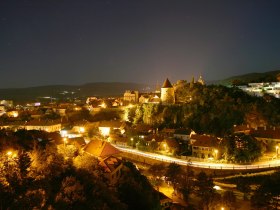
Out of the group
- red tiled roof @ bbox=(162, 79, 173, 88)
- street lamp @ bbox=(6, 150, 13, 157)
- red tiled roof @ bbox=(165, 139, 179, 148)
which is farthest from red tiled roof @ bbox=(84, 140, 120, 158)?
red tiled roof @ bbox=(162, 79, 173, 88)

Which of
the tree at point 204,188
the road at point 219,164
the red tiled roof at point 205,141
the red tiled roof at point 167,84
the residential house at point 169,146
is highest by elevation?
the red tiled roof at point 167,84

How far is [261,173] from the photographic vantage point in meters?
23.9

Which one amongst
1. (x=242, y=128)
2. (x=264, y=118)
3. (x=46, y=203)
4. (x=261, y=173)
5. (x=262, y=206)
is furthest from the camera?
(x=264, y=118)

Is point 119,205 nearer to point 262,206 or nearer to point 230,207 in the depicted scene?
A: point 230,207

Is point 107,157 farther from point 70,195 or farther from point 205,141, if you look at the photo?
point 205,141

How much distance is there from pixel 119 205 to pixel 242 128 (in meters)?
22.0

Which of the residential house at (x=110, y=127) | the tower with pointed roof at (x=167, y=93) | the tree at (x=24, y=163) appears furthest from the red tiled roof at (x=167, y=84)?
the tree at (x=24, y=163)

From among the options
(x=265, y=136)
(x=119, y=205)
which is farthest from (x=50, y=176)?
(x=265, y=136)

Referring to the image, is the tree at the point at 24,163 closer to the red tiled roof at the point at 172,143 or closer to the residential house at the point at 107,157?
the residential house at the point at 107,157

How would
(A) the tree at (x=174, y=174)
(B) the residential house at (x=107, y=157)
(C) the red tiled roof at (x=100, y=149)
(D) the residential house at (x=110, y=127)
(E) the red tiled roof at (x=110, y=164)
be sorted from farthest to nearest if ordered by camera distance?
(D) the residential house at (x=110, y=127), (A) the tree at (x=174, y=174), (C) the red tiled roof at (x=100, y=149), (E) the red tiled roof at (x=110, y=164), (B) the residential house at (x=107, y=157)

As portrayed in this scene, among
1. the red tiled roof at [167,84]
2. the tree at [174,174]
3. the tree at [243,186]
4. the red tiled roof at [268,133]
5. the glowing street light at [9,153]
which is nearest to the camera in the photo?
the glowing street light at [9,153]

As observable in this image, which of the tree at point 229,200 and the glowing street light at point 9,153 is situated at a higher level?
the glowing street light at point 9,153

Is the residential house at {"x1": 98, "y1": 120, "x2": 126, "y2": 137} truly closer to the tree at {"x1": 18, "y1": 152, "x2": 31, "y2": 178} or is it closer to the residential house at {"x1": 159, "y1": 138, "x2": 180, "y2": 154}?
the residential house at {"x1": 159, "y1": 138, "x2": 180, "y2": 154}

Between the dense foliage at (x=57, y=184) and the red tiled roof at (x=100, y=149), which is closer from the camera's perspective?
the dense foliage at (x=57, y=184)
